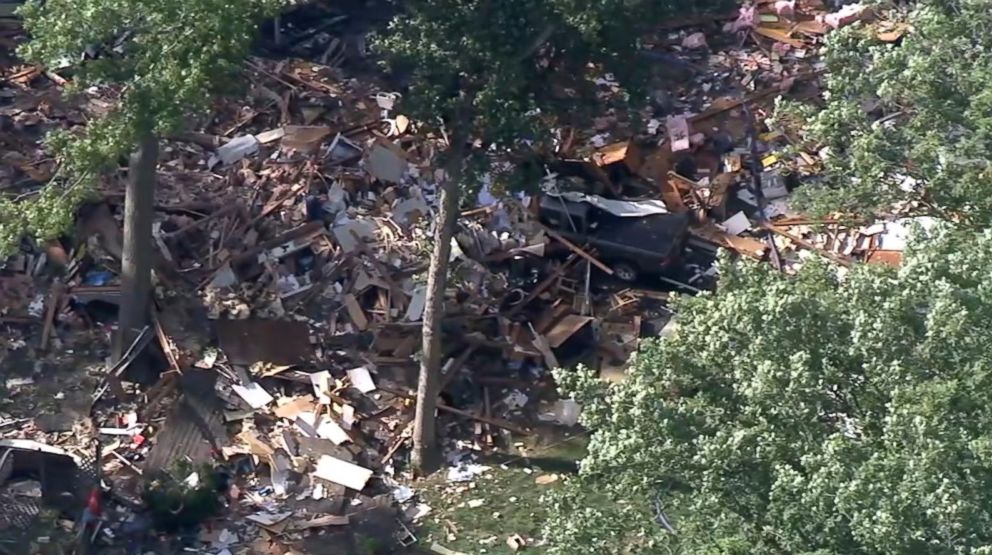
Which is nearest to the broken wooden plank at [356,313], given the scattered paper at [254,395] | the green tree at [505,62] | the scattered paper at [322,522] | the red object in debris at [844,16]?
the scattered paper at [254,395]

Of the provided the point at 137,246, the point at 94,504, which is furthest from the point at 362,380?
the point at 94,504

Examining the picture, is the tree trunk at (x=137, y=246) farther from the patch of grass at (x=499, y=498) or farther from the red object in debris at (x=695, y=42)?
the red object in debris at (x=695, y=42)

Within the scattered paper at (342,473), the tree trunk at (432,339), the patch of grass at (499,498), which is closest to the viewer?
the tree trunk at (432,339)

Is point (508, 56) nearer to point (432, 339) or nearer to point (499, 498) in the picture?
point (432, 339)

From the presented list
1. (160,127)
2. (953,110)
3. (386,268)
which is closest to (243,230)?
(386,268)

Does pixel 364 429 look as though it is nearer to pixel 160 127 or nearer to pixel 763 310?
pixel 160 127

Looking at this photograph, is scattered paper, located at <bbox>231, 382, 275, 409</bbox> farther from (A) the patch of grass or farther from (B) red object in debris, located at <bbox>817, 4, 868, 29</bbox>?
(B) red object in debris, located at <bbox>817, 4, 868, 29</bbox>

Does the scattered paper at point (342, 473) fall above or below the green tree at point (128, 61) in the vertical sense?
below
